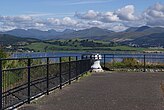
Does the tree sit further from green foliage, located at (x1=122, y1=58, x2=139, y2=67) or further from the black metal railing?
green foliage, located at (x1=122, y1=58, x2=139, y2=67)

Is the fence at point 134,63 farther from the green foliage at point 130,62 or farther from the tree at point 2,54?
the tree at point 2,54

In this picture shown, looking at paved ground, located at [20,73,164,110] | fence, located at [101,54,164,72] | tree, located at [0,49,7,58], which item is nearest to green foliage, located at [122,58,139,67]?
fence, located at [101,54,164,72]

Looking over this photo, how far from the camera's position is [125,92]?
17609mm

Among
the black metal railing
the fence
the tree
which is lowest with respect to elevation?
the fence

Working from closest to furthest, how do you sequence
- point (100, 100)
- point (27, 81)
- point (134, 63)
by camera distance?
1. point (27, 81)
2. point (100, 100)
3. point (134, 63)

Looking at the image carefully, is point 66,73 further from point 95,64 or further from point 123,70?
point 123,70

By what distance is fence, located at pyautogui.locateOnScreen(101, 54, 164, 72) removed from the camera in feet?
118

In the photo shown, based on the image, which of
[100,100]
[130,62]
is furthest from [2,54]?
[130,62]

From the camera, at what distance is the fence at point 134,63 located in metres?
36.1

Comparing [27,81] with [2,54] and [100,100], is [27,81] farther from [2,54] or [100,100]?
[2,54]

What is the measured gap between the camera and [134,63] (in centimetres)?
3728

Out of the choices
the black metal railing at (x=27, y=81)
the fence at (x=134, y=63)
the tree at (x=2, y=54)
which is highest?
the tree at (x=2, y=54)

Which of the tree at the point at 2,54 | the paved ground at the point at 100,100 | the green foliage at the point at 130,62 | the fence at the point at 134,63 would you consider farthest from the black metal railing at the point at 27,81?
the green foliage at the point at 130,62

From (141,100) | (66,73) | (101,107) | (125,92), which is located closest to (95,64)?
(66,73)
